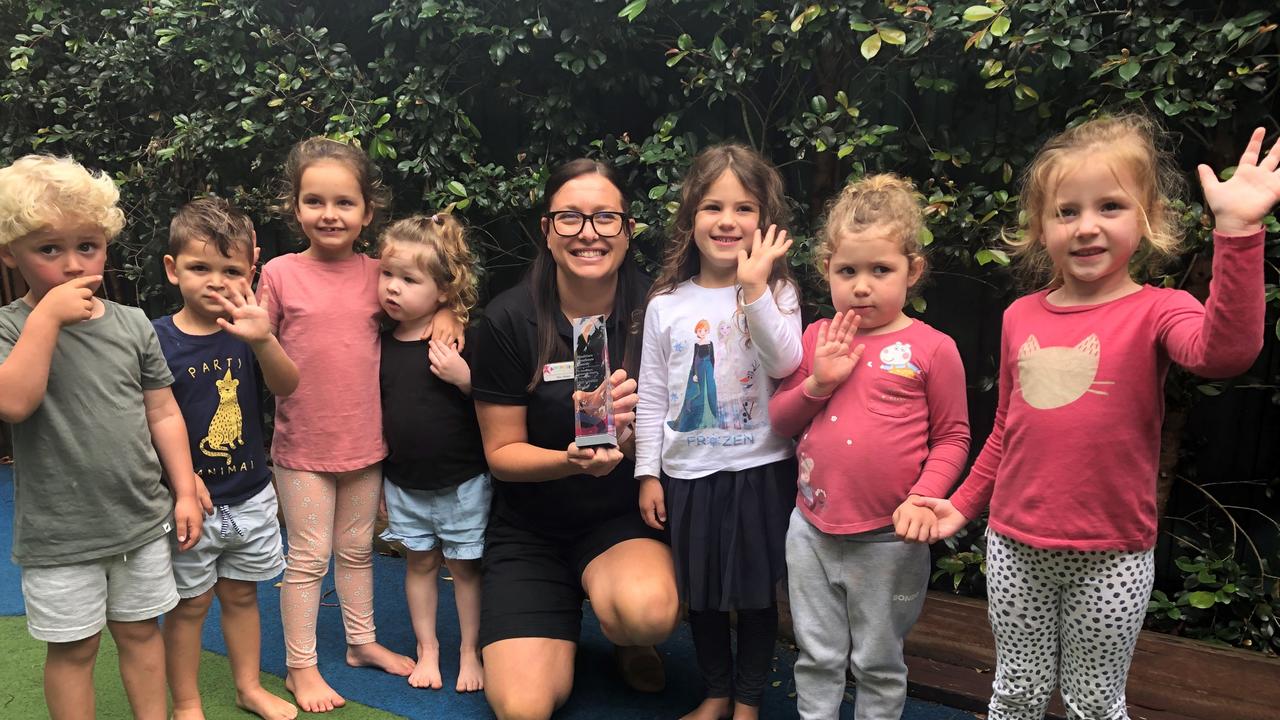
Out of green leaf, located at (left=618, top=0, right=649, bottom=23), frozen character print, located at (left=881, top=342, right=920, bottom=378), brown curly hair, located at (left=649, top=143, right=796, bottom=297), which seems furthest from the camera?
green leaf, located at (left=618, top=0, right=649, bottom=23)

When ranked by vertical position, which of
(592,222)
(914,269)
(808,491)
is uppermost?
(592,222)

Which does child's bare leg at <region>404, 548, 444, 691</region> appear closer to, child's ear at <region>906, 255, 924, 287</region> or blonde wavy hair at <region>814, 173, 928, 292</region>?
blonde wavy hair at <region>814, 173, 928, 292</region>

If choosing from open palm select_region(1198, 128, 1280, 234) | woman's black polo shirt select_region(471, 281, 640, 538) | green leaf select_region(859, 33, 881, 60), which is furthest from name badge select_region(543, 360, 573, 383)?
open palm select_region(1198, 128, 1280, 234)

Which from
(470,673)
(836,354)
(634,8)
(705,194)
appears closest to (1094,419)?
(836,354)

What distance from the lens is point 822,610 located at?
230cm

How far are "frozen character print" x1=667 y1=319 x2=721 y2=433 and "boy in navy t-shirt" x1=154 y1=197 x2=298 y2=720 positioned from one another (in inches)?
44.6

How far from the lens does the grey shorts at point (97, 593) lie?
220 cm

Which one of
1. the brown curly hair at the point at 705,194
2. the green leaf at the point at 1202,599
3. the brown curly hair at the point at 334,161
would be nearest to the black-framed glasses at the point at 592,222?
the brown curly hair at the point at 705,194

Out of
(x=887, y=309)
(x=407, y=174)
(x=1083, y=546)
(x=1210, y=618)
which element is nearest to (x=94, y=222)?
(x=407, y=174)

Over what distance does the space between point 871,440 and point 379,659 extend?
1.85m

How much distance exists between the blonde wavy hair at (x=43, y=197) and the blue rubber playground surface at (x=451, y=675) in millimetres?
1599

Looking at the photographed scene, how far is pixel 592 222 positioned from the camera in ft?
8.72

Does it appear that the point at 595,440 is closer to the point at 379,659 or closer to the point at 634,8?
the point at 379,659

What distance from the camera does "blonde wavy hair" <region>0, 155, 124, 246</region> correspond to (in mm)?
2107
